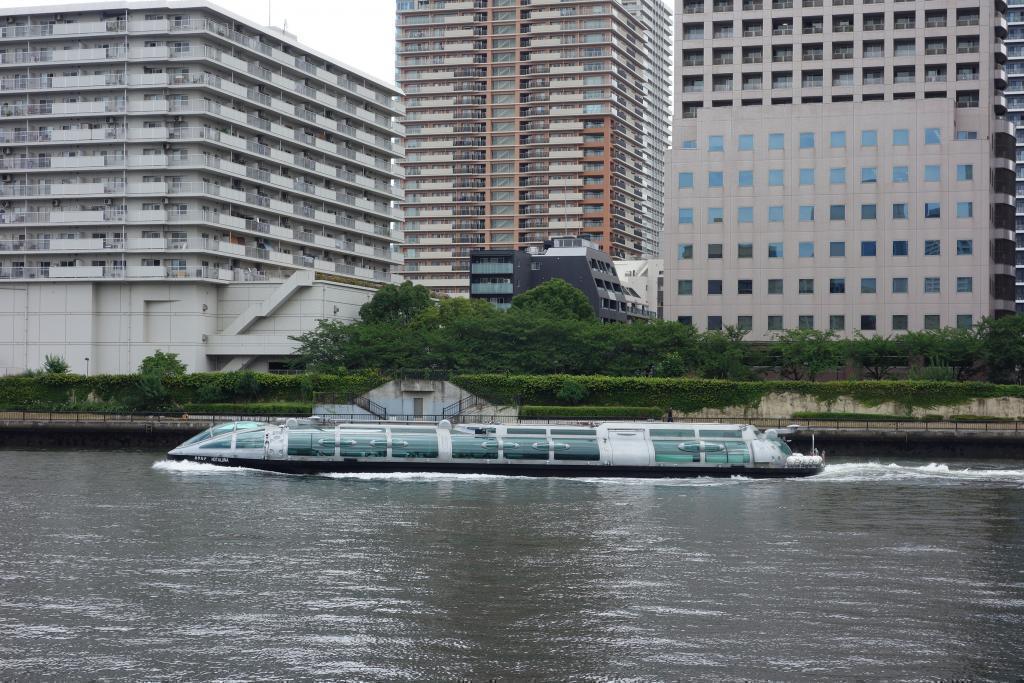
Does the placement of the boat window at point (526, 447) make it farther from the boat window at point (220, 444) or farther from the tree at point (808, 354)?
the tree at point (808, 354)

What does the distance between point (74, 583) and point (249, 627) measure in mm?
6715

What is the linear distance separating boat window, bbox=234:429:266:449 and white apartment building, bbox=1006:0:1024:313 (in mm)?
150860

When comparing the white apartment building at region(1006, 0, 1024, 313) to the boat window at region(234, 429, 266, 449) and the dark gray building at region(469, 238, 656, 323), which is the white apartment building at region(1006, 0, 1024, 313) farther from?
the boat window at region(234, 429, 266, 449)

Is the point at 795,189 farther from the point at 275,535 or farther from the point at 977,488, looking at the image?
the point at 275,535

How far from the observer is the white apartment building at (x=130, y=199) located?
316 ft

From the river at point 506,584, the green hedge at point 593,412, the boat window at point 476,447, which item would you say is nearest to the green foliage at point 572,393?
the green hedge at point 593,412

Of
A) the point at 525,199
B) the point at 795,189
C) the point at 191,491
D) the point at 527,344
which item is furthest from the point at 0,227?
the point at 525,199

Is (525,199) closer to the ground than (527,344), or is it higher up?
higher up

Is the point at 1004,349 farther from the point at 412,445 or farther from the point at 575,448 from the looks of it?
the point at 412,445

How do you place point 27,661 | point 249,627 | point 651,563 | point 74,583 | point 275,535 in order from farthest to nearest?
point 275,535 → point 651,563 → point 74,583 → point 249,627 → point 27,661

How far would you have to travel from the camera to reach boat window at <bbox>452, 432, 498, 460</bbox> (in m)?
55.7

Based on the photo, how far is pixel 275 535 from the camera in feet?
118

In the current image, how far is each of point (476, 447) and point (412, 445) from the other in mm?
3076

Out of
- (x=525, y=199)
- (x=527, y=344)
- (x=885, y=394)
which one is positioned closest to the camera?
(x=885, y=394)
